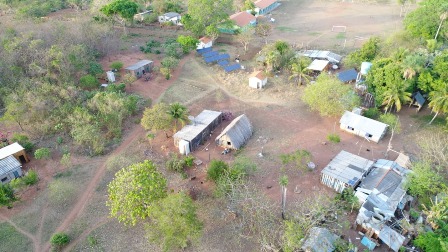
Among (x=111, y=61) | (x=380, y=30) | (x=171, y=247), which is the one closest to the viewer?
(x=171, y=247)

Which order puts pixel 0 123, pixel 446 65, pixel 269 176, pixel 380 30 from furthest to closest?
pixel 380 30 < pixel 0 123 < pixel 446 65 < pixel 269 176

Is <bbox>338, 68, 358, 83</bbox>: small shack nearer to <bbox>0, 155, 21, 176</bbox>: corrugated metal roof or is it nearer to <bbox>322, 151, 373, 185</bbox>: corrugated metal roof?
<bbox>322, 151, 373, 185</bbox>: corrugated metal roof

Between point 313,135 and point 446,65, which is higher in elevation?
point 446,65

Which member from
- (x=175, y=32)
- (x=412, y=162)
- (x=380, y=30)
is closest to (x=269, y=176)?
(x=412, y=162)

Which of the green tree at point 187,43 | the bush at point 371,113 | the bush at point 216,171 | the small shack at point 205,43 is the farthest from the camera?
the small shack at point 205,43

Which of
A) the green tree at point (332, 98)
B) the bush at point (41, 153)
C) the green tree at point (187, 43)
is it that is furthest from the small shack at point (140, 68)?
the green tree at point (332, 98)

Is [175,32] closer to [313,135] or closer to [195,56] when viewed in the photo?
[195,56]

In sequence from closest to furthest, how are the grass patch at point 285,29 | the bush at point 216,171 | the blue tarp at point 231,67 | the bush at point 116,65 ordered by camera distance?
the bush at point 216,171 → the bush at point 116,65 → the blue tarp at point 231,67 → the grass patch at point 285,29

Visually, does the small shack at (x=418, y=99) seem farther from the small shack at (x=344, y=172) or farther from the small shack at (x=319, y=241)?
the small shack at (x=319, y=241)
